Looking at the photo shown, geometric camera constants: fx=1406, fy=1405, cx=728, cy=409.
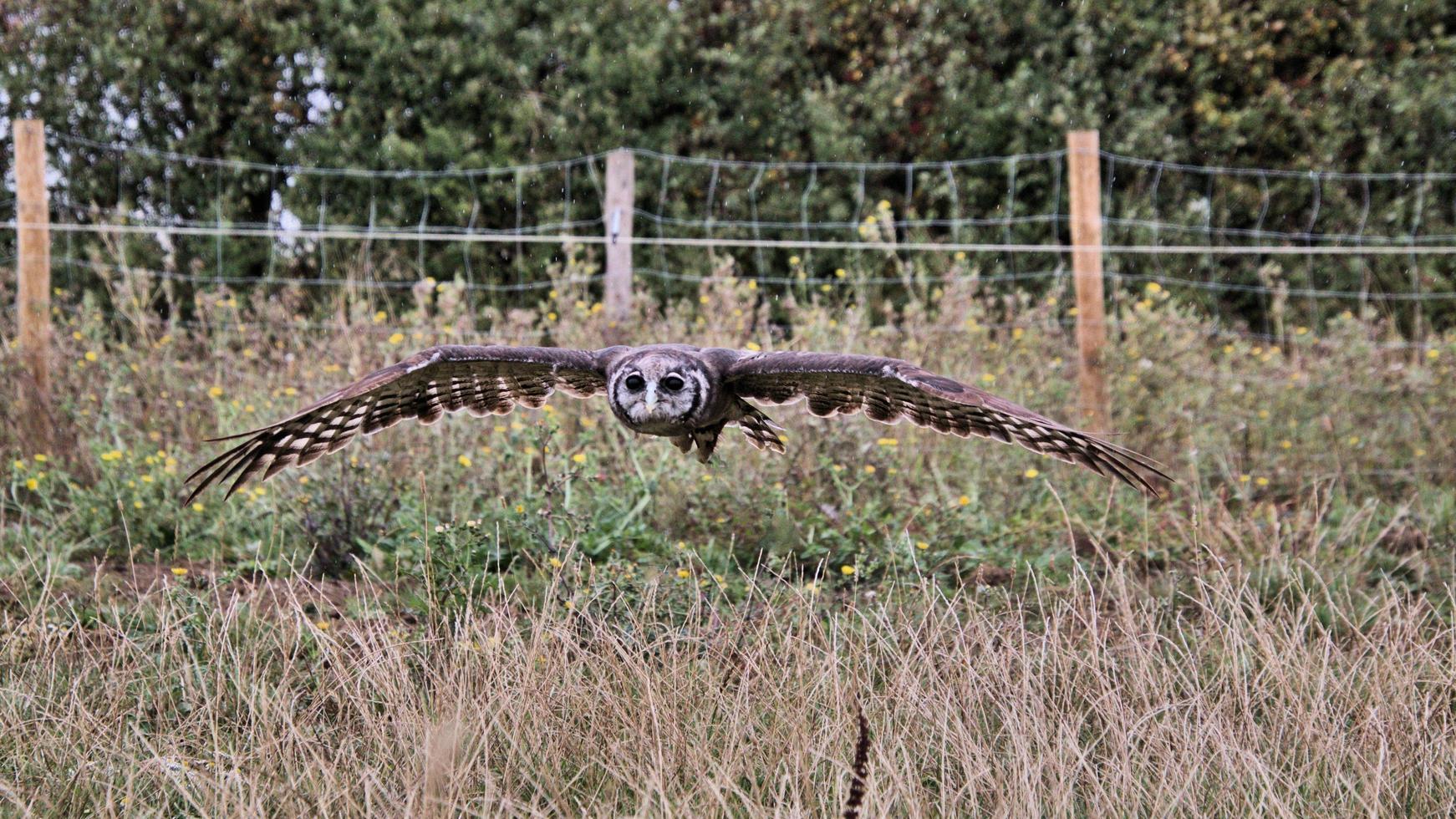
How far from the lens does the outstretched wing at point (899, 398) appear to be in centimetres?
362

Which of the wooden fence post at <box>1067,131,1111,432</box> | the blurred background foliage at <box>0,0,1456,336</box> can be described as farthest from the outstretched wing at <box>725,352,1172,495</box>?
the blurred background foliage at <box>0,0,1456,336</box>

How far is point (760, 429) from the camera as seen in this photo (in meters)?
4.81

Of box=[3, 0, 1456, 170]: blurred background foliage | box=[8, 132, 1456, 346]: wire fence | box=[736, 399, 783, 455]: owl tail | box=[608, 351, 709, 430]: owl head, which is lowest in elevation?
box=[736, 399, 783, 455]: owl tail

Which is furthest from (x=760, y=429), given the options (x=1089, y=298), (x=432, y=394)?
(x=1089, y=298)

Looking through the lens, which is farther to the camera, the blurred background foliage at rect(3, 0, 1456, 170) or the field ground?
the blurred background foliage at rect(3, 0, 1456, 170)

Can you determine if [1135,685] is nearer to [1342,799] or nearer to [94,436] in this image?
[1342,799]

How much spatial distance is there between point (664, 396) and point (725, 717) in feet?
3.04

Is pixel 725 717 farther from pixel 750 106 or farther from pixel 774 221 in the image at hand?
pixel 750 106

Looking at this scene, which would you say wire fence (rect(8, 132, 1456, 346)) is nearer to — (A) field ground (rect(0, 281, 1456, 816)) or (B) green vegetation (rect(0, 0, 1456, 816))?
(B) green vegetation (rect(0, 0, 1456, 816))

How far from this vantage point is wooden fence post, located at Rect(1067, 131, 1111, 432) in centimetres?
682

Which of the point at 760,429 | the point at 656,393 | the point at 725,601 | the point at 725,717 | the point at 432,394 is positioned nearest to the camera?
the point at 725,717

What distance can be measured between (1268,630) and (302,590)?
3043 millimetres

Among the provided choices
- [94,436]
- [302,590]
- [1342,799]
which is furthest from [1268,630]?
[94,436]

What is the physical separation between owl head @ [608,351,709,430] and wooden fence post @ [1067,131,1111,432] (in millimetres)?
3192
